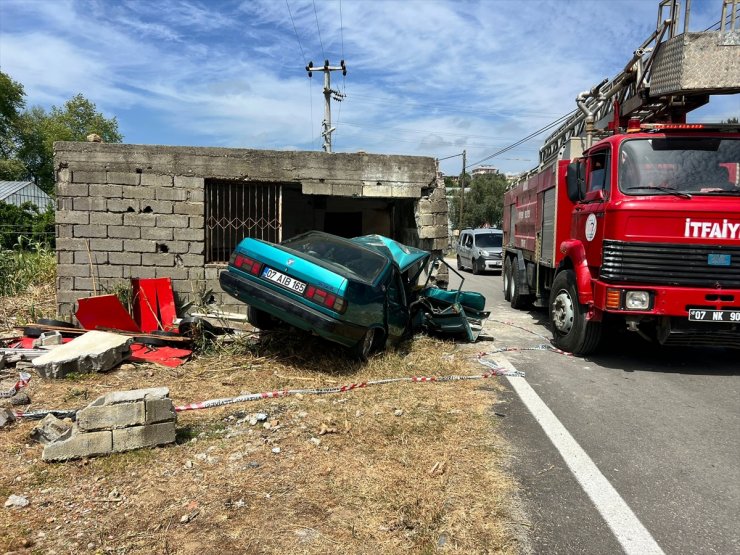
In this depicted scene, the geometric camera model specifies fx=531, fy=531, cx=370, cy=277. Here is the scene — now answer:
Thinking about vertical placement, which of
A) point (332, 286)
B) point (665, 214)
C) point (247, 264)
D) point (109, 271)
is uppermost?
point (665, 214)

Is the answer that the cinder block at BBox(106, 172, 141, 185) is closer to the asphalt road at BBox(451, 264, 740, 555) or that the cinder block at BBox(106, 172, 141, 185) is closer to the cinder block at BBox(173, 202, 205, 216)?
the cinder block at BBox(173, 202, 205, 216)

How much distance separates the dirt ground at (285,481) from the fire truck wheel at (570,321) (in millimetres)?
1993

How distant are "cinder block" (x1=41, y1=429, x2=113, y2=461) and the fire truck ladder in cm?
646

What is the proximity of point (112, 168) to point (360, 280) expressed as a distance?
202 inches

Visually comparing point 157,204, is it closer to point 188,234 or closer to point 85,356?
point 188,234

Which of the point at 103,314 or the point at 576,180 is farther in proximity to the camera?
the point at 103,314

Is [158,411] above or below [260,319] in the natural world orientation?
below

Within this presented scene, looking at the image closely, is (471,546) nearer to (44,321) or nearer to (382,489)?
(382,489)

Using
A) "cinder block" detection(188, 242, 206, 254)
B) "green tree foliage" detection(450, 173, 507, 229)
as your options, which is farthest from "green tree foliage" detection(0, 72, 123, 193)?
"cinder block" detection(188, 242, 206, 254)

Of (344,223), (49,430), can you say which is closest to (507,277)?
(344,223)

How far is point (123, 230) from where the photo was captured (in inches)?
332

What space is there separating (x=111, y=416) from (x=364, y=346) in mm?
2873

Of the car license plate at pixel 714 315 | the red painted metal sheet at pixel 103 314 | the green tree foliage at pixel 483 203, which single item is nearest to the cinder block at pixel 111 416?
the red painted metal sheet at pixel 103 314

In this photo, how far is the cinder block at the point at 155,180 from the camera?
8.40m
